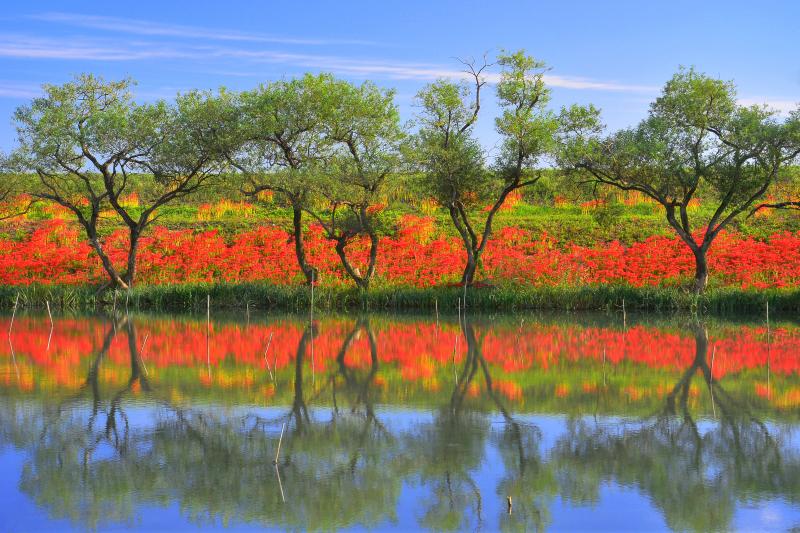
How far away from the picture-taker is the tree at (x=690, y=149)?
26156 millimetres

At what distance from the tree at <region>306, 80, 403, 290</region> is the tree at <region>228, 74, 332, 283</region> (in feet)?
1.60

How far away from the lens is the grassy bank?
26.9 meters

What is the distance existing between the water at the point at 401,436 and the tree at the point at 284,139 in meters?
10.2

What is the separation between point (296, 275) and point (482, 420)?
72.8ft

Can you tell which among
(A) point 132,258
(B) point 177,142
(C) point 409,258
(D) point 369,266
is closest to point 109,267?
(A) point 132,258

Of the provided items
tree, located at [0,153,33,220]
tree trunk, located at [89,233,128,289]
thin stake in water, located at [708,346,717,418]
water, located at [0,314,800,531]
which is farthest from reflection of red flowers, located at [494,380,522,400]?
tree, located at [0,153,33,220]

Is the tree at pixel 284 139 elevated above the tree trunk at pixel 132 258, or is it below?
above

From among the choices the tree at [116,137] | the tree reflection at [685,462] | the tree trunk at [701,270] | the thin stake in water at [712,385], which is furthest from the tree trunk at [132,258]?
the tree reflection at [685,462]

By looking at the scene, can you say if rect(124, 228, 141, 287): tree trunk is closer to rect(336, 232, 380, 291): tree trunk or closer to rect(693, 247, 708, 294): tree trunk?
rect(336, 232, 380, 291): tree trunk

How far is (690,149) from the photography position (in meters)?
27.0

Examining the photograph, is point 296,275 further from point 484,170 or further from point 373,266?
point 484,170

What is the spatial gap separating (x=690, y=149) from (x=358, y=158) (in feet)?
36.5

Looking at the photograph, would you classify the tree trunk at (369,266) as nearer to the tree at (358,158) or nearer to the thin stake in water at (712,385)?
the tree at (358,158)

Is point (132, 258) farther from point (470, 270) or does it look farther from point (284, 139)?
point (470, 270)
